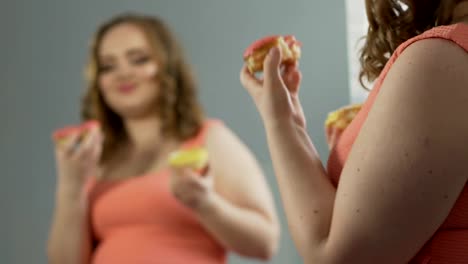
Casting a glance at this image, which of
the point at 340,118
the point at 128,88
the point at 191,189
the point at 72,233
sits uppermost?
the point at 340,118

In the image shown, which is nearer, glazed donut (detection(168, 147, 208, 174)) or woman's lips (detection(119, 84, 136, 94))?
glazed donut (detection(168, 147, 208, 174))

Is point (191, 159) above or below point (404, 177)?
below

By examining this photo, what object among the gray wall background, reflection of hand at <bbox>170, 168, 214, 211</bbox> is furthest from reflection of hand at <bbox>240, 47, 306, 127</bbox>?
the gray wall background

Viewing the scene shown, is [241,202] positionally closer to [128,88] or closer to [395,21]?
[128,88]

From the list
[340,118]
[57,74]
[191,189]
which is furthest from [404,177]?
[57,74]

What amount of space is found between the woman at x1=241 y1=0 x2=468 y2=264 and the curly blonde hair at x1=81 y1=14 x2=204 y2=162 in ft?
3.05

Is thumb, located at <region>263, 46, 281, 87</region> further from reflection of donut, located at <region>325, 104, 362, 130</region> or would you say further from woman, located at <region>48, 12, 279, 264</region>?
woman, located at <region>48, 12, 279, 264</region>

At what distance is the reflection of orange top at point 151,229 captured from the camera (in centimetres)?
133

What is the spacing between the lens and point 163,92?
1.57 meters

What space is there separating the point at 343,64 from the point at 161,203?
1.62 ft

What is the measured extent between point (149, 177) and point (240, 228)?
20cm

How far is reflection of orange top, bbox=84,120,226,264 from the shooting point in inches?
52.4

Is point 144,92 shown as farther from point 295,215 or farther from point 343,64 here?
point 295,215

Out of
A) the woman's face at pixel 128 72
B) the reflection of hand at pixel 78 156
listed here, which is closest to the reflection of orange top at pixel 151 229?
the reflection of hand at pixel 78 156
